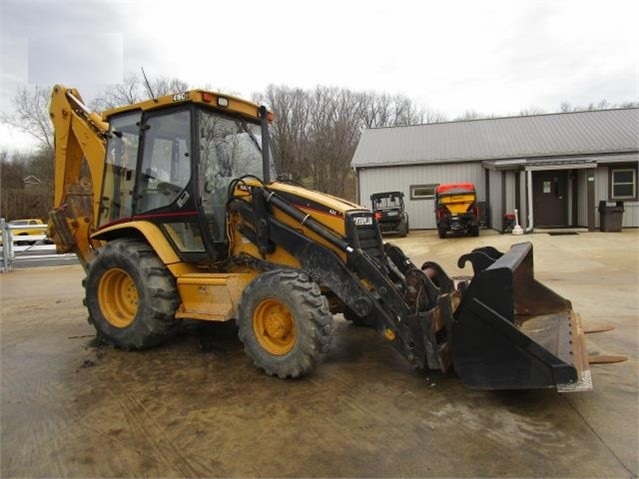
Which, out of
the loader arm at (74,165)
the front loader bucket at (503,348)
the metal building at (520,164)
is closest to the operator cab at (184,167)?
the loader arm at (74,165)

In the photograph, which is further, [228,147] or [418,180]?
[418,180]

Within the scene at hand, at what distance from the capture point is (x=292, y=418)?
3703mm

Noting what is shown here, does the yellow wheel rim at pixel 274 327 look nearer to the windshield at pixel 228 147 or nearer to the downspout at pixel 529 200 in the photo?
the windshield at pixel 228 147

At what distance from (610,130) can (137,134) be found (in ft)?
76.6

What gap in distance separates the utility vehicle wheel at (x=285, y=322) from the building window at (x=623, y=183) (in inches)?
780

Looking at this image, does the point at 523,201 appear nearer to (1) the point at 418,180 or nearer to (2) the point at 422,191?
(2) the point at 422,191

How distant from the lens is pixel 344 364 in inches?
192

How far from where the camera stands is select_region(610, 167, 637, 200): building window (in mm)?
20062

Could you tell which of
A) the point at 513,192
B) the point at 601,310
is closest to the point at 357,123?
the point at 513,192

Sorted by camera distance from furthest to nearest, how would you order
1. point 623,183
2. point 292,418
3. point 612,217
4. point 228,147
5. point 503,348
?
point 623,183
point 612,217
point 228,147
point 292,418
point 503,348

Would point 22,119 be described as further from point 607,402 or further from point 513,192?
point 607,402

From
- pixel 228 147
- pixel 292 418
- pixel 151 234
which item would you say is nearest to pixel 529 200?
pixel 228 147

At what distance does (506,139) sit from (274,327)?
22.1 meters

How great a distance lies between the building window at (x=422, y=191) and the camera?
2316cm
